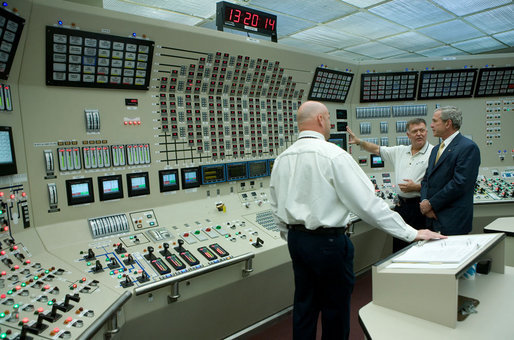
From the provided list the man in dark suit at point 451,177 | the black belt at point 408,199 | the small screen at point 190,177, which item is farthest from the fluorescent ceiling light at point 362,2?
the small screen at point 190,177

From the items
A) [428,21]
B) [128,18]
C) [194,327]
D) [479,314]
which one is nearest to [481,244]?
[479,314]

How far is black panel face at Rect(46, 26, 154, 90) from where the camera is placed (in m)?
2.01

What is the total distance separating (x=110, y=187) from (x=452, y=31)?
687cm

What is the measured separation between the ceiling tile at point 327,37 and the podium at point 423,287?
5375mm

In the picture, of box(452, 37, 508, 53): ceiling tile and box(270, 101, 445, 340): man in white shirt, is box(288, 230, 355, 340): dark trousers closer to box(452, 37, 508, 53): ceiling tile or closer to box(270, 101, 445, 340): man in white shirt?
box(270, 101, 445, 340): man in white shirt

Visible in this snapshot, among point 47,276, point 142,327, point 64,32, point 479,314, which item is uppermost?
point 64,32

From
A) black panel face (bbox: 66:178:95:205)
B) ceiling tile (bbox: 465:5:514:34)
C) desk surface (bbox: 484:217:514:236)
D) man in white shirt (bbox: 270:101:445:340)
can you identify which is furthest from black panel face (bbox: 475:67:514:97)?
black panel face (bbox: 66:178:95:205)

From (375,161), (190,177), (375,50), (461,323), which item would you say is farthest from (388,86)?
(375,50)

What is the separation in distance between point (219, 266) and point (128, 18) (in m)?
1.73

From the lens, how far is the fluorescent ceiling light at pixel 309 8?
15.0 feet

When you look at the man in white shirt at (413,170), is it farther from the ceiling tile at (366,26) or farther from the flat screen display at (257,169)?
the ceiling tile at (366,26)

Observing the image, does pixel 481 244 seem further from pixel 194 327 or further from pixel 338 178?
pixel 194 327

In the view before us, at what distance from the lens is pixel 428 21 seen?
5.62 m

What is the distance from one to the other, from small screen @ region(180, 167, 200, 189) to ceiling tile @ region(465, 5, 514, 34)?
5517 millimetres
